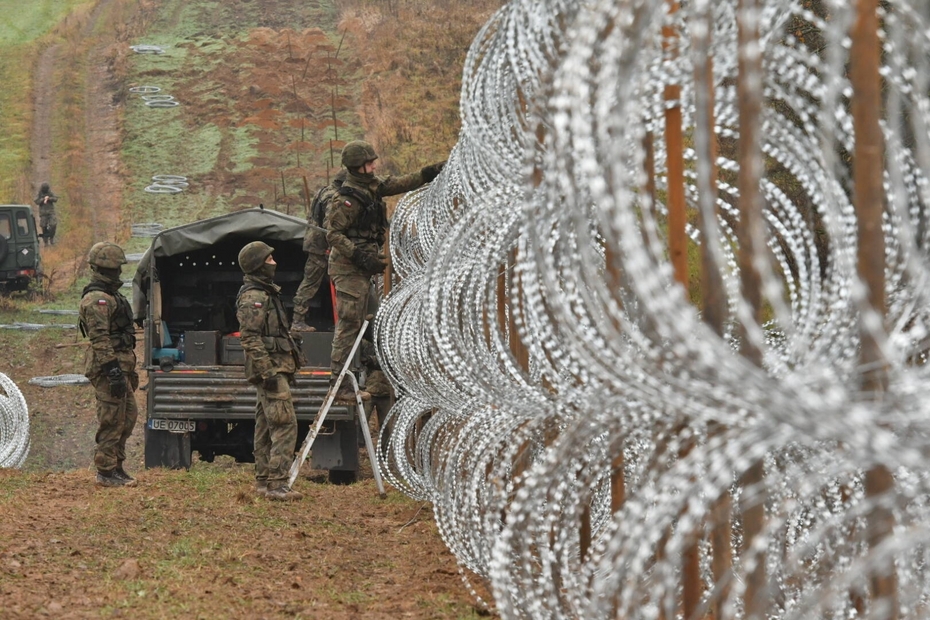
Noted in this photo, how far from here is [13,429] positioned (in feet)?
48.6

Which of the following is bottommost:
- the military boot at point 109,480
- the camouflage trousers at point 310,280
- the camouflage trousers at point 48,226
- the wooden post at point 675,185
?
the camouflage trousers at point 48,226

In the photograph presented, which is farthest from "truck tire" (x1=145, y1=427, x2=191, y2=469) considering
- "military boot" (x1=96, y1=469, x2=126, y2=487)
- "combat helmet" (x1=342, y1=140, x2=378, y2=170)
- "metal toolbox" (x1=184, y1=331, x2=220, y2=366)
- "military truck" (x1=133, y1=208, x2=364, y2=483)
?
"combat helmet" (x1=342, y1=140, x2=378, y2=170)

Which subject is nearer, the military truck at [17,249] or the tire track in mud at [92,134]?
the military truck at [17,249]

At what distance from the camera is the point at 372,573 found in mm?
7305

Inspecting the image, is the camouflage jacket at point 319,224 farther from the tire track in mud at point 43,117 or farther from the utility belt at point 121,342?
the tire track in mud at point 43,117

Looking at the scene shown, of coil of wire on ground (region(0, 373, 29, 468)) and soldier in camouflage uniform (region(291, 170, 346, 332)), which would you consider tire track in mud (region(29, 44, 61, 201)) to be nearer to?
coil of wire on ground (region(0, 373, 29, 468))

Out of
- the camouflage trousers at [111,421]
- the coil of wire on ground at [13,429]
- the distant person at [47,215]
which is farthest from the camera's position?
the distant person at [47,215]

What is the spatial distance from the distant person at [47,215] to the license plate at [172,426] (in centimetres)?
1971

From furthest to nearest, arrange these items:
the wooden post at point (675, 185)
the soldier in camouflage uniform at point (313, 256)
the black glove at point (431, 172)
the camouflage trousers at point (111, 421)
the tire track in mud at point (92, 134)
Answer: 1. the tire track in mud at point (92, 134)
2. the soldier in camouflage uniform at point (313, 256)
3. the camouflage trousers at point (111, 421)
4. the black glove at point (431, 172)
5. the wooden post at point (675, 185)

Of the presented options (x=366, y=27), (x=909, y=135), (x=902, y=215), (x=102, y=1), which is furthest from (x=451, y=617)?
(x=102, y=1)

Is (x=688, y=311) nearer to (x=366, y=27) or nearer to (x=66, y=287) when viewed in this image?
(x=66, y=287)

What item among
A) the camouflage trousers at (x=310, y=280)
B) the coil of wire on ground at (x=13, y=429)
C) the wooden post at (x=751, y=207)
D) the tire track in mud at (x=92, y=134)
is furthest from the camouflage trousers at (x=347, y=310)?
the tire track in mud at (x=92, y=134)

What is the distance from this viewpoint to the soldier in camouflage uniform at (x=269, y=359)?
32.2 ft

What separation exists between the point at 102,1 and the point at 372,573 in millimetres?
44568
